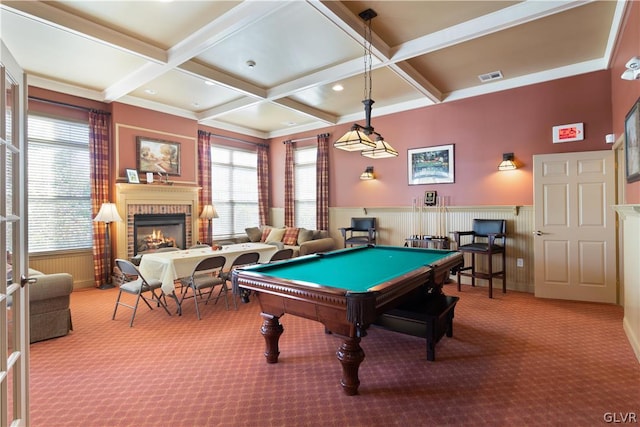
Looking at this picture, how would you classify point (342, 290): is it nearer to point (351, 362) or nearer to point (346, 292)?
point (346, 292)

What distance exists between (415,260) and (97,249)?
525 centimetres

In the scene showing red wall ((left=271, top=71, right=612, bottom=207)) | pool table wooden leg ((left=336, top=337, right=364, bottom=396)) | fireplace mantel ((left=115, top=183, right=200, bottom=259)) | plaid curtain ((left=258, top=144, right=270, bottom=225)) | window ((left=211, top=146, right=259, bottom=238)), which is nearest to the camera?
pool table wooden leg ((left=336, top=337, right=364, bottom=396))

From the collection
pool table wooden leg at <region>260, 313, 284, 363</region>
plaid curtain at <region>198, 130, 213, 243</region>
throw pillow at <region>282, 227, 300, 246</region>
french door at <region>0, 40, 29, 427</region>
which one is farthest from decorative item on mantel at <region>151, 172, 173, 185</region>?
french door at <region>0, 40, 29, 427</region>

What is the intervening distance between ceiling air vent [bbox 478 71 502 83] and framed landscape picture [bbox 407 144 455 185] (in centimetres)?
113

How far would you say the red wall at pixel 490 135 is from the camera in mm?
4535

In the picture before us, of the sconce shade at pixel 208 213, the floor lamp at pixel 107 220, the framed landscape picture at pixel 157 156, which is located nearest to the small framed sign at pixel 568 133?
the sconce shade at pixel 208 213

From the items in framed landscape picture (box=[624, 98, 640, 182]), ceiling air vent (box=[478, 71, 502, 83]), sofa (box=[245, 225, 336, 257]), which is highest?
ceiling air vent (box=[478, 71, 502, 83])

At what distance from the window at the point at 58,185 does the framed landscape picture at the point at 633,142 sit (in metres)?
7.23

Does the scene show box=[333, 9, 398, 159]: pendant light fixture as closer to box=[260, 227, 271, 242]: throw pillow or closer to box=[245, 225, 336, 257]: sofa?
box=[245, 225, 336, 257]: sofa

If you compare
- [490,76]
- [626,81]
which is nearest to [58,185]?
[490,76]

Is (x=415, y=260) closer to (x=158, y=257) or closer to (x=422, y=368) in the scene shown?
(x=422, y=368)

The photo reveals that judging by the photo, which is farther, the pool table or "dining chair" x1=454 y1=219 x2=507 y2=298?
"dining chair" x1=454 y1=219 x2=507 y2=298

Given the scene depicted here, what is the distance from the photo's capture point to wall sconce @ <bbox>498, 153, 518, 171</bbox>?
5018mm

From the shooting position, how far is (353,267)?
10.0 feet
